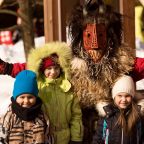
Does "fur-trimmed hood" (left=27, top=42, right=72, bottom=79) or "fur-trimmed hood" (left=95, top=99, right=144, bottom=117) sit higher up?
"fur-trimmed hood" (left=27, top=42, right=72, bottom=79)

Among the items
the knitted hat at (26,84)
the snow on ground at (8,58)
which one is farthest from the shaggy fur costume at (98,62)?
the snow on ground at (8,58)

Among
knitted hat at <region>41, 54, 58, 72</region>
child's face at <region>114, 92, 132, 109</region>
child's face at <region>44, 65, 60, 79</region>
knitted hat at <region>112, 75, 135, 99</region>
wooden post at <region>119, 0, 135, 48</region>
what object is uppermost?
wooden post at <region>119, 0, 135, 48</region>

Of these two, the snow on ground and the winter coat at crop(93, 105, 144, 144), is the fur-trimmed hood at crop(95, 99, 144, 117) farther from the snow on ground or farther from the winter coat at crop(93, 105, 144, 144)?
the snow on ground

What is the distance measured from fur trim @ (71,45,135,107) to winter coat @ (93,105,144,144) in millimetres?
203

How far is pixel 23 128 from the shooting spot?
3.39 metres

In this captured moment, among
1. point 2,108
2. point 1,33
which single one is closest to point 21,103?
point 2,108

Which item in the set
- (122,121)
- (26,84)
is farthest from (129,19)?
(26,84)

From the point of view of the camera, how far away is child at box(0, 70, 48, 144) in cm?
338

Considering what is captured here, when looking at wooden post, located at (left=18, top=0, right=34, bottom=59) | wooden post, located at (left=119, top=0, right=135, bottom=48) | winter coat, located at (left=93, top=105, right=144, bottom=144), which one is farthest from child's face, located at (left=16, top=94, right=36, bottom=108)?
wooden post, located at (left=18, top=0, right=34, bottom=59)

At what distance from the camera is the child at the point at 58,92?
3.59m

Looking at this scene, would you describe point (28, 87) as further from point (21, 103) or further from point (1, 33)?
point (1, 33)

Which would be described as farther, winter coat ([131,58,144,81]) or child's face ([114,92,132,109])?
winter coat ([131,58,144,81])

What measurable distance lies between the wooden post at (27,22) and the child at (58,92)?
348 cm

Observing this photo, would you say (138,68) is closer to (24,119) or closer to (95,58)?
(95,58)
